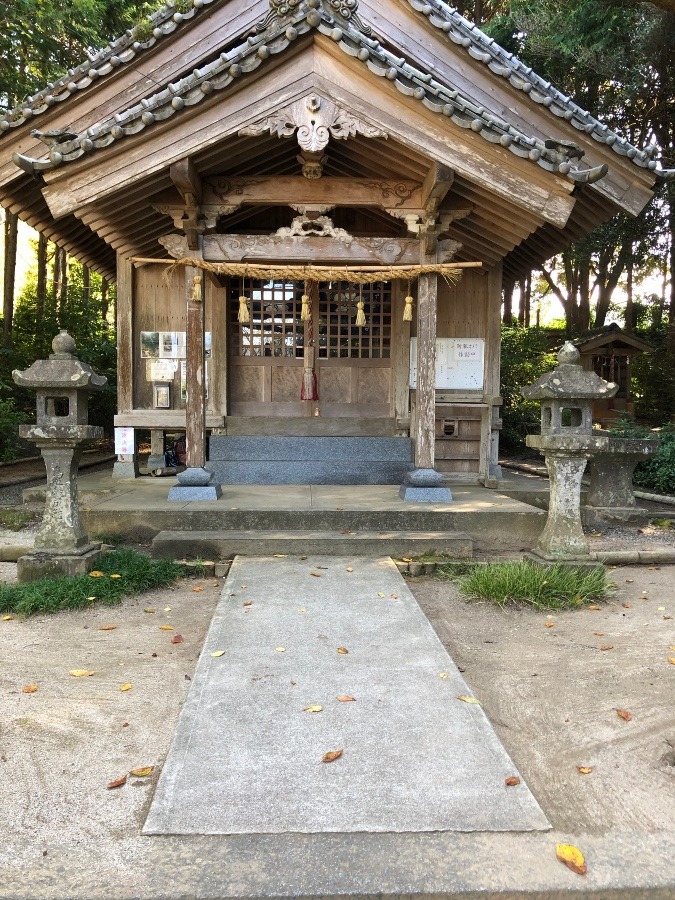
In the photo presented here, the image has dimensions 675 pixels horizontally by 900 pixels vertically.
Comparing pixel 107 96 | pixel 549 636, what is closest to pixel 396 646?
pixel 549 636

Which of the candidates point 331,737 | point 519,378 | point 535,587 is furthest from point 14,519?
point 519,378

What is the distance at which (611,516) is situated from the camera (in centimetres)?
768

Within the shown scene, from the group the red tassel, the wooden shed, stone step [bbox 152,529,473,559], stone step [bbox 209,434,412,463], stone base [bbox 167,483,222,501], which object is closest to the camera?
stone step [bbox 152,529,473,559]

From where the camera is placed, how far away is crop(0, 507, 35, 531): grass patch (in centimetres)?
695

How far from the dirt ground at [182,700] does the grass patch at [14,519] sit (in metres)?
2.87

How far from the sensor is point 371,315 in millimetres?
9453

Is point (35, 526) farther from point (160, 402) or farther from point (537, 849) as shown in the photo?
point (537, 849)

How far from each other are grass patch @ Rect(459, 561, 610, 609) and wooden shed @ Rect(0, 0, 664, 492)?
2.33 m

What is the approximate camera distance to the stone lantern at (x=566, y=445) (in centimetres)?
539

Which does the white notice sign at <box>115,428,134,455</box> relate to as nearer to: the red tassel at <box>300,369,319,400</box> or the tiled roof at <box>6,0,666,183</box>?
the red tassel at <box>300,369,319,400</box>

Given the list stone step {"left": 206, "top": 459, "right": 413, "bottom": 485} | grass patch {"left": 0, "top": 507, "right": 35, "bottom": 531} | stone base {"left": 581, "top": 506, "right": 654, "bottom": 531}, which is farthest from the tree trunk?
stone base {"left": 581, "top": 506, "right": 654, "bottom": 531}

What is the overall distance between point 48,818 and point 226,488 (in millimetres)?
5742

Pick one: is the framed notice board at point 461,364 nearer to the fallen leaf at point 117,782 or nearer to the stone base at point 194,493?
the stone base at point 194,493

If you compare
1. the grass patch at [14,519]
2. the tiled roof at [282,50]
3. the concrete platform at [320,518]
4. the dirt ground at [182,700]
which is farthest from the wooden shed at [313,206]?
the dirt ground at [182,700]
